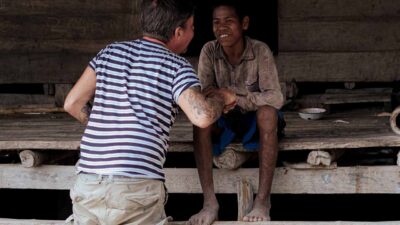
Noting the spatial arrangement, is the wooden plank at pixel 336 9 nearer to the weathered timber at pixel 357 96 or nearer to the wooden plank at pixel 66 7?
the weathered timber at pixel 357 96

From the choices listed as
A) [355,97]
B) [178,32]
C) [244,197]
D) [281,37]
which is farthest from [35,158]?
[355,97]

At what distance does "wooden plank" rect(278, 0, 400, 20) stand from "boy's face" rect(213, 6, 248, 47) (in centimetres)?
191

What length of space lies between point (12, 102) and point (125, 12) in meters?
1.45

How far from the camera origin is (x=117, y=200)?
359cm

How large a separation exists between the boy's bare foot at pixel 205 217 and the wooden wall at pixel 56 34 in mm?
2573

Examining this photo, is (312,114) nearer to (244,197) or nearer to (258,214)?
(244,197)

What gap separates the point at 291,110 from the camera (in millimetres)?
6539

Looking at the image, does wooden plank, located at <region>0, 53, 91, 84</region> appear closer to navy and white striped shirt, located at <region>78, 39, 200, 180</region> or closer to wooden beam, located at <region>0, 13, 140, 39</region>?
wooden beam, located at <region>0, 13, 140, 39</region>

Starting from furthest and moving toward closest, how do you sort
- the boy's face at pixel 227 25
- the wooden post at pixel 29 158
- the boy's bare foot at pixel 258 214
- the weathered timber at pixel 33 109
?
the weathered timber at pixel 33 109 < the wooden post at pixel 29 158 < the boy's face at pixel 227 25 < the boy's bare foot at pixel 258 214

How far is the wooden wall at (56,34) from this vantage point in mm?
6723

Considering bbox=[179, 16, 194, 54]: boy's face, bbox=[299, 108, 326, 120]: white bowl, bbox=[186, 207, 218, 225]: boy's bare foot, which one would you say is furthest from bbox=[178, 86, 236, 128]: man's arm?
bbox=[299, 108, 326, 120]: white bowl

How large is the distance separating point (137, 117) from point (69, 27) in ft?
11.2

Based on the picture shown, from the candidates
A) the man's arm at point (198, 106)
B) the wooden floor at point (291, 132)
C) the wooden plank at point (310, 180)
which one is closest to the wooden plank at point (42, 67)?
the wooden floor at point (291, 132)

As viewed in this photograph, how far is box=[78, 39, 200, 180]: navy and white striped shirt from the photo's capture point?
11.8 feet
